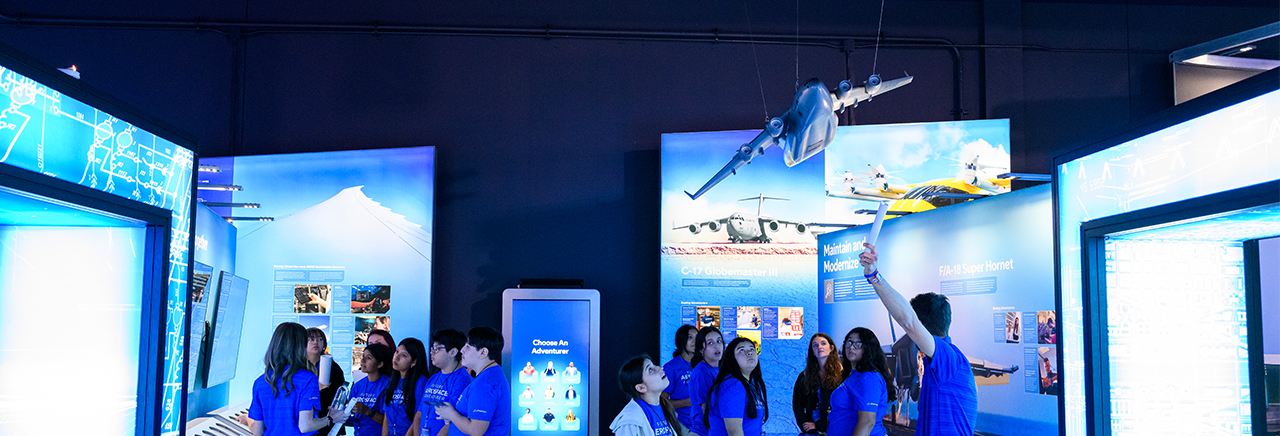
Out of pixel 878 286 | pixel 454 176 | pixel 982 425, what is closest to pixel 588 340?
pixel 454 176

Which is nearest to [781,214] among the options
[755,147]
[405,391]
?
[755,147]

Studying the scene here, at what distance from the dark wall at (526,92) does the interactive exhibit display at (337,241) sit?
0.42 metres

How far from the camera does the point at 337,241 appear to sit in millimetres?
7914

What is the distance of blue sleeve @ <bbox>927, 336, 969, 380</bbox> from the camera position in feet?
11.6

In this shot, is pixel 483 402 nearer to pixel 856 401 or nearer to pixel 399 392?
pixel 399 392

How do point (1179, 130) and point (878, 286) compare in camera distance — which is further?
point (878, 286)

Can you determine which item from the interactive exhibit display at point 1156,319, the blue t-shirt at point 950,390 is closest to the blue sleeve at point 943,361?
the blue t-shirt at point 950,390

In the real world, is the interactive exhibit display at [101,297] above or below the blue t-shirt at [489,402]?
above

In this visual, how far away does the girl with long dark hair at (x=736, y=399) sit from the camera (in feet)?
13.0

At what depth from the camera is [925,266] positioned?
589 cm

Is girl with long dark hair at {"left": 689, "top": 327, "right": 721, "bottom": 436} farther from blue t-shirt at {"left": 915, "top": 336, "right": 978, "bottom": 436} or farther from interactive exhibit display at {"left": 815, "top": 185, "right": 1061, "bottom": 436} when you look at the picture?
blue t-shirt at {"left": 915, "top": 336, "right": 978, "bottom": 436}

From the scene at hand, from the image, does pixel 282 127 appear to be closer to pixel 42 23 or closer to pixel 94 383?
pixel 42 23

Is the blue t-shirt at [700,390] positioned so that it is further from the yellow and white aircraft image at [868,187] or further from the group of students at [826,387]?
the yellow and white aircraft image at [868,187]

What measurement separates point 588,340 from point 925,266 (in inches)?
113
